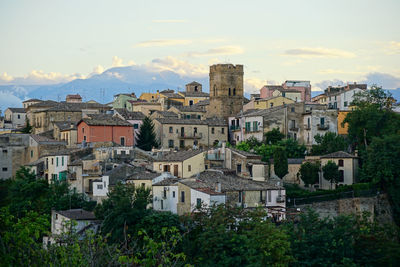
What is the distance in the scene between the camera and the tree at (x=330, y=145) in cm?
5938

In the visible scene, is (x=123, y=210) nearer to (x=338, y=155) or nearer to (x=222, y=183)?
(x=222, y=183)

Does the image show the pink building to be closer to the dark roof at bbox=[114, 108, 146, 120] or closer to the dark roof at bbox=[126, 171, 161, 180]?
the dark roof at bbox=[114, 108, 146, 120]

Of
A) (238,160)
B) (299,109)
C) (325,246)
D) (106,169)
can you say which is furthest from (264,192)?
(299,109)

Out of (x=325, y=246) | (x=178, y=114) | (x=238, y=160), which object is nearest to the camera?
(x=325, y=246)

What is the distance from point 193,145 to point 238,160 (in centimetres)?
1686

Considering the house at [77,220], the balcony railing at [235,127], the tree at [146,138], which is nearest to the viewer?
the house at [77,220]

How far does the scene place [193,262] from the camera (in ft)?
127

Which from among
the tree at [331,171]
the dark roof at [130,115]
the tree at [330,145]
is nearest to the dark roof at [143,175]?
the tree at [331,171]

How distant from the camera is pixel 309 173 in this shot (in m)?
54.3

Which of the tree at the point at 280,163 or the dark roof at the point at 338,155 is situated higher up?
the dark roof at the point at 338,155

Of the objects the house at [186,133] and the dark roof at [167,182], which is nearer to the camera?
the dark roof at [167,182]

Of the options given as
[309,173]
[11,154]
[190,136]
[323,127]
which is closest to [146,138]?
[190,136]

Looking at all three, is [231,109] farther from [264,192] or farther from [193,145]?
[264,192]

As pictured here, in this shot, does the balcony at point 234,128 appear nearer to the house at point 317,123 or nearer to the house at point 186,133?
the house at point 186,133
